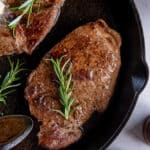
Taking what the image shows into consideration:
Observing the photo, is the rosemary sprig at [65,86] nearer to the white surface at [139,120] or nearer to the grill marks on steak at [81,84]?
the grill marks on steak at [81,84]

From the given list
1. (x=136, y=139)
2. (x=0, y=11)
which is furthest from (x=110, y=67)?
(x=0, y=11)

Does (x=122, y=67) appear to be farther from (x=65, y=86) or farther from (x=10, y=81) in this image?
(x=10, y=81)

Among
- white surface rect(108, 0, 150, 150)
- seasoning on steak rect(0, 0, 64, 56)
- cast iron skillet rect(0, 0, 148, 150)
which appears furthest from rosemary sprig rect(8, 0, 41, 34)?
white surface rect(108, 0, 150, 150)

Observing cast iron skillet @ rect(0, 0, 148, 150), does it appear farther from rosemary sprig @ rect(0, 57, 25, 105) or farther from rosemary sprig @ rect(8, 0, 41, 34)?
rosemary sprig @ rect(8, 0, 41, 34)

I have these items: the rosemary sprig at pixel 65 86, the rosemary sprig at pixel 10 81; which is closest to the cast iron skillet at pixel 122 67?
the rosemary sprig at pixel 10 81

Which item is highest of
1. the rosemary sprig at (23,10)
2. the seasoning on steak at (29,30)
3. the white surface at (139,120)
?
the rosemary sprig at (23,10)

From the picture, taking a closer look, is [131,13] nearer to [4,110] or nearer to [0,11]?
[0,11]

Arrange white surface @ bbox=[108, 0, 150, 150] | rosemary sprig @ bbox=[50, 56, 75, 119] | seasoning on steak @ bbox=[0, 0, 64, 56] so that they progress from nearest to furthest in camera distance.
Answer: rosemary sprig @ bbox=[50, 56, 75, 119] → seasoning on steak @ bbox=[0, 0, 64, 56] → white surface @ bbox=[108, 0, 150, 150]

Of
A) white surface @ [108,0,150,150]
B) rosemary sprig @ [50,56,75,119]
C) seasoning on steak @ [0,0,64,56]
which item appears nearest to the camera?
rosemary sprig @ [50,56,75,119]
